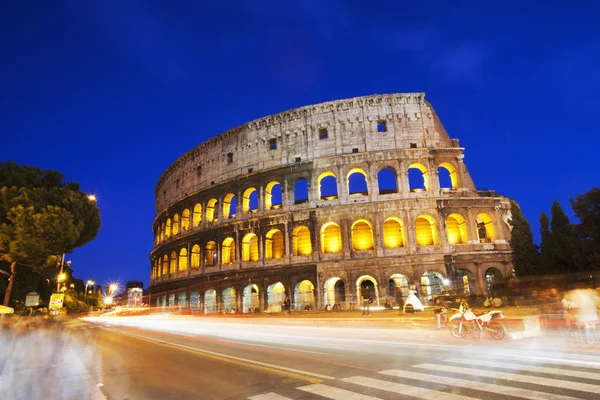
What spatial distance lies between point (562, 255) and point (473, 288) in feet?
18.6

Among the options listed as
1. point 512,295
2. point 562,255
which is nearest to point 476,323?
point 512,295

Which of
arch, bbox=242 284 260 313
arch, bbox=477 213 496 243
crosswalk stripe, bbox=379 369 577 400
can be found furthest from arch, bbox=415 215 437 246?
crosswalk stripe, bbox=379 369 577 400

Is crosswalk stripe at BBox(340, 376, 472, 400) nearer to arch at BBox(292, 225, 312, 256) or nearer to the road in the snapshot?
the road

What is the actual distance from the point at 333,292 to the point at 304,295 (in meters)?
2.17

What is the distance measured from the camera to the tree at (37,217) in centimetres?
2214

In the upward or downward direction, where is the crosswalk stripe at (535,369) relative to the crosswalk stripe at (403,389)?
downward

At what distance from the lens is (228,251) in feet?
102

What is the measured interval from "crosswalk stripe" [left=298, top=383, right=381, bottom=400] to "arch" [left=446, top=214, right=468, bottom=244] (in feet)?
76.2

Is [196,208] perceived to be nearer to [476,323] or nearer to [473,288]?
[473,288]

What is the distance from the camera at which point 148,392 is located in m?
5.42

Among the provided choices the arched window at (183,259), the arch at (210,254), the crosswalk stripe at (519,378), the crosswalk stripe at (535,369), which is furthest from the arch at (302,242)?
the crosswalk stripe at (519,378)

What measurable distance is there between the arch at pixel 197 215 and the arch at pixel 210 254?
2933mm

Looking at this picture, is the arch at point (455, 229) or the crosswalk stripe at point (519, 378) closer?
the crosswalk stripe at point (519, 378)

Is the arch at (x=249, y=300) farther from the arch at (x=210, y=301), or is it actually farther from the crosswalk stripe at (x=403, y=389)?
the crosswalk stripe at (x=403, y=389)
